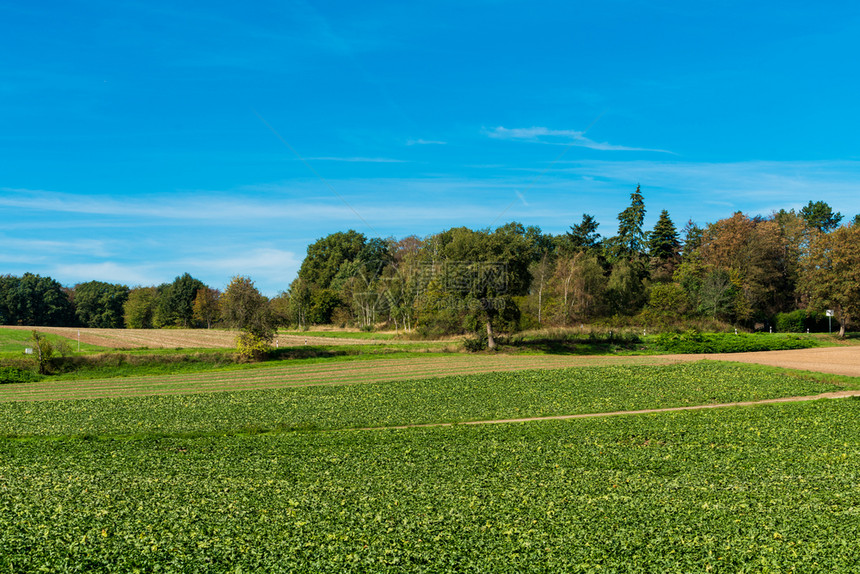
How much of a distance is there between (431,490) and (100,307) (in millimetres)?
120154

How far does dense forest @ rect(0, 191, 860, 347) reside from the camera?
170 ft

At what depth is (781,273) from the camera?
85.8m

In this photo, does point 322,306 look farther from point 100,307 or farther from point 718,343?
point 718,343

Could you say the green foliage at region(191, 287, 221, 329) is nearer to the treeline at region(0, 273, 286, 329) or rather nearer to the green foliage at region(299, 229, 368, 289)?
the treeline at region(0, 273, 286, 329)

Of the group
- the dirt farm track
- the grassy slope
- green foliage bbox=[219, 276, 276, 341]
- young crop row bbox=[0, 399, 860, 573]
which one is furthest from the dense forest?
young crop row bbox=[0, 399, 860, 573]

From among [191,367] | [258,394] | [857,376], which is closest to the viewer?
[258,394]

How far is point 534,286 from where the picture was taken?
8038cm

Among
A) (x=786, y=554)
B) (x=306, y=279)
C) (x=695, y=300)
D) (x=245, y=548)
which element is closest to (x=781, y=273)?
(x=695, y=300)

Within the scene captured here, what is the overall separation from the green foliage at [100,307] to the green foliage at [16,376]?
7771 cm

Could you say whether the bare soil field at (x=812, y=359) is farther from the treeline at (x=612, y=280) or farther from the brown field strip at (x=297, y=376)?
the treeline at (x=612, y=280)

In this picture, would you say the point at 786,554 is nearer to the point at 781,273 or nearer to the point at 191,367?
the point at 191,367

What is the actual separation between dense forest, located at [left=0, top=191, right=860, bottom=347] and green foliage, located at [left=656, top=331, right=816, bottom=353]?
974 cm

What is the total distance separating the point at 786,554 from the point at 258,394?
88.2 ft

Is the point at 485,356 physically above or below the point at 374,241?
below
